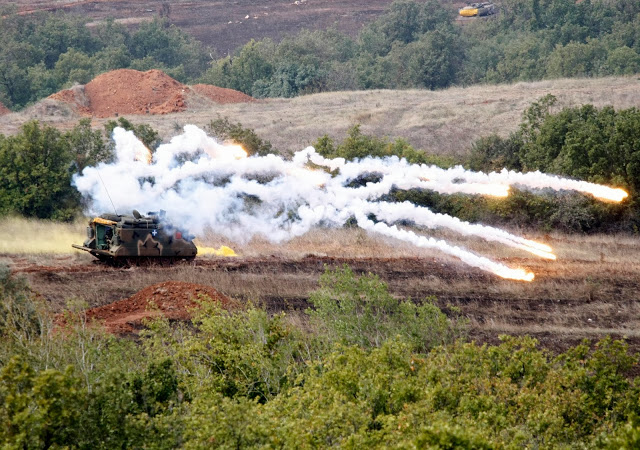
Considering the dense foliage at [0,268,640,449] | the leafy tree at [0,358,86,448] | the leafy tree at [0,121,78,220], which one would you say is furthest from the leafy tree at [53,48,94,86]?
the leafy tree at [0,358,86,448]

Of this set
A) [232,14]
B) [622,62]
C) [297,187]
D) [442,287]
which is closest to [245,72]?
[622,62]

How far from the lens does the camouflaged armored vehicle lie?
3356 cm

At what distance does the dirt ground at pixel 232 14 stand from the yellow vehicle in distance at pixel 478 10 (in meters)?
13.5

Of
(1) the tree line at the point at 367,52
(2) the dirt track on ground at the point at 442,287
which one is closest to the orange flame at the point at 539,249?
(2) the dirt track on ground at the point at 442,287

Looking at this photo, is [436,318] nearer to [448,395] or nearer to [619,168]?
[448,395]

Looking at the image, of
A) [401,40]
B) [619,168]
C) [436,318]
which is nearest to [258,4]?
[401,40]

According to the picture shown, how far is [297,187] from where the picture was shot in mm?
38000

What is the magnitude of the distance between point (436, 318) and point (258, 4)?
115478 mm

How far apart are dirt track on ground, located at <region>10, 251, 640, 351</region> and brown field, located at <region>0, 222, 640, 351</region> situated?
0.04m

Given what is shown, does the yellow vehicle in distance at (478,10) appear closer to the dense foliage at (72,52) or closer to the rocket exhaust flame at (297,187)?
the dense foliage at (72,52)

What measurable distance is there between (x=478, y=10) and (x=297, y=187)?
91659 millimetres

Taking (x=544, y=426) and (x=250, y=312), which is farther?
(x=250, y=312)

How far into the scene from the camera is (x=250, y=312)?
20.8 m

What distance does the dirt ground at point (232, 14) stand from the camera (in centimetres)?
12300
